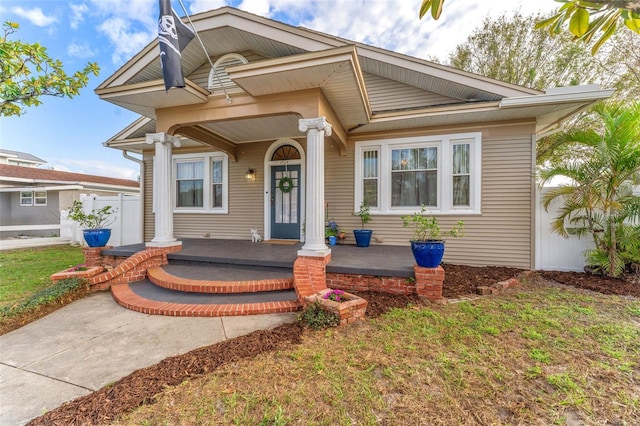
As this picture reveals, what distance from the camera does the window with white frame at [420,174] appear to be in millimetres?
5773

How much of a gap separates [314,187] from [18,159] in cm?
3201

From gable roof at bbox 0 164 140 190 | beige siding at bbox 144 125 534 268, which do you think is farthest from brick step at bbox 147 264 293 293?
gable roof at bbox 0 164 140 190

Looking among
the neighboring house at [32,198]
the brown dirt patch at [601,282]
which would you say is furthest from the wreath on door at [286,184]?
the neighboring house at [32,198]

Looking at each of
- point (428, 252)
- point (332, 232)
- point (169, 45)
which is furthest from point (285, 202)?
point (428, 252)

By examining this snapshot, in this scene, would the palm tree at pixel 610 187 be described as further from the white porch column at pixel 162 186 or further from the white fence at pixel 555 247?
the white porch column at pixel 162 186

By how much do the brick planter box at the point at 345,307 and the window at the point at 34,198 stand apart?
19.1 meters

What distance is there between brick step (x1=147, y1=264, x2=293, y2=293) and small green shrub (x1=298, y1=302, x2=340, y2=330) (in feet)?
3.36

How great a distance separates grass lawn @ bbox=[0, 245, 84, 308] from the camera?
421 centimetres

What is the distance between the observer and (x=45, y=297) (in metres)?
3.65

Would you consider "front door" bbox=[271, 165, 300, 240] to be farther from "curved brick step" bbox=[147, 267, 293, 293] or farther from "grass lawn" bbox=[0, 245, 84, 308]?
"grass lawn" bbox=[0, 245, 84, 308]

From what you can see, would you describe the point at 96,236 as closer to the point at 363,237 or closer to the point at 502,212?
the point at 363,237

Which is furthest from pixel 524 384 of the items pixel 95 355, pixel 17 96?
pixel 17 96

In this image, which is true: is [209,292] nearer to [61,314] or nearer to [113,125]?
[61,314]

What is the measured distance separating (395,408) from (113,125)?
697 inches
